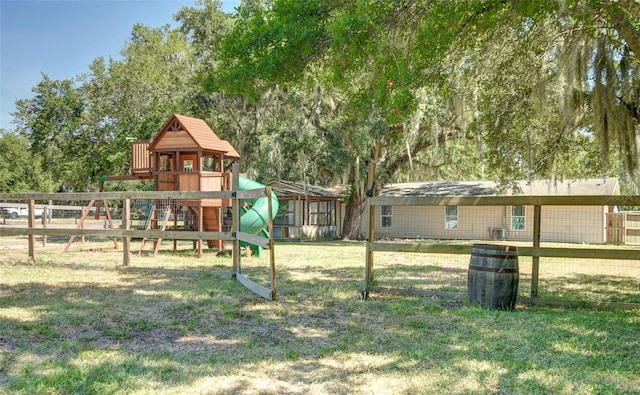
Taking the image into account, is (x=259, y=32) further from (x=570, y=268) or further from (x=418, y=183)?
(x=418, y=183)

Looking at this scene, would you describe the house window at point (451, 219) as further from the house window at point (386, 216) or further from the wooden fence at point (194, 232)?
the wooden fence at point (194, 232)

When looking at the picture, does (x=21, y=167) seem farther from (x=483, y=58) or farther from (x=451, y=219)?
(x=483, y=58)

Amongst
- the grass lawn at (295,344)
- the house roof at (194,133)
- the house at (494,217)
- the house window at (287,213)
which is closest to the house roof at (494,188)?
the house at (494,217)

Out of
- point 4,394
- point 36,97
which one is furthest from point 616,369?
point 36,97

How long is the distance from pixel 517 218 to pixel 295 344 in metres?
20.7

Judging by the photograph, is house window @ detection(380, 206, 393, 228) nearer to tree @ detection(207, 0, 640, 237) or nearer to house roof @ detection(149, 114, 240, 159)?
house roof @ detection(149, 114, 240, 159)

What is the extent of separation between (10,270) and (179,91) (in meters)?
14.5

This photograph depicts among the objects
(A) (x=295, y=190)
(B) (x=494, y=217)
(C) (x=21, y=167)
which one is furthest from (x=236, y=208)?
(C) (x=21, y=167)

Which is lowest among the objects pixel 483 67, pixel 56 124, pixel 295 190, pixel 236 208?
pixel 236 208

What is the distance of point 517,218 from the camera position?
74.1ft

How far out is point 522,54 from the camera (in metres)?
8.10

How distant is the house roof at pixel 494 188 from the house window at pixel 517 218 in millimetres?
872

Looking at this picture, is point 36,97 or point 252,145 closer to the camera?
point 252,145

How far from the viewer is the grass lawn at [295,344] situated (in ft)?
10.9
